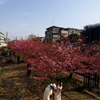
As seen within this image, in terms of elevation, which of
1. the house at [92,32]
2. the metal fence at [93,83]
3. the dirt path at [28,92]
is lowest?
the dirt path at [28,92]

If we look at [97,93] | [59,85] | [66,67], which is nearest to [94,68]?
[97,93]

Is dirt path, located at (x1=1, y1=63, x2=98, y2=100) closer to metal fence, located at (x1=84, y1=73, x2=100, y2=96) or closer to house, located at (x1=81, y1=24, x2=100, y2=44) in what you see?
metal fence, located at (x1=84, y1=73, x2=100, y2=96)

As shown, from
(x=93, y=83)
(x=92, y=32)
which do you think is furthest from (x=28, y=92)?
(x=92, y=32)

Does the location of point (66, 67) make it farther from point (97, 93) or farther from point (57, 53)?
point (97, 93)

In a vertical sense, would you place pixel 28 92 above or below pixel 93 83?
below

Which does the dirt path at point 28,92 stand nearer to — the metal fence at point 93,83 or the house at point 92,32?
the metal fence at point 93,83

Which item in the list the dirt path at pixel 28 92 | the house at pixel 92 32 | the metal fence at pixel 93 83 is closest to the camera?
the dirt path at pixel 28 92

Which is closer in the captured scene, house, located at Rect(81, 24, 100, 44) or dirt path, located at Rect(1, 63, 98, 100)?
dirt path, located at Rect(1, 63, 98, 100)

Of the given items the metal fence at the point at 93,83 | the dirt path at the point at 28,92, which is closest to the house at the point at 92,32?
the metal fence at the point at 93,83

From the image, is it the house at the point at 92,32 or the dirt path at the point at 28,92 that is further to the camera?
the house at the point at 92,32

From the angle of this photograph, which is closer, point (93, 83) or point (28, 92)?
point (28, 92)

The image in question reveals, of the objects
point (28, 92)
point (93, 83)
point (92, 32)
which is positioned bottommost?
point (28, 92)

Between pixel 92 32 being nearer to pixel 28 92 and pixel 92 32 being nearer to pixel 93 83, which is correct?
pixel 93 83

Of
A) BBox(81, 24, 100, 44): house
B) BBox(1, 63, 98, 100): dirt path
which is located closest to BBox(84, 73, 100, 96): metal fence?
BBox(1, 63, 98, 100): dirt path
